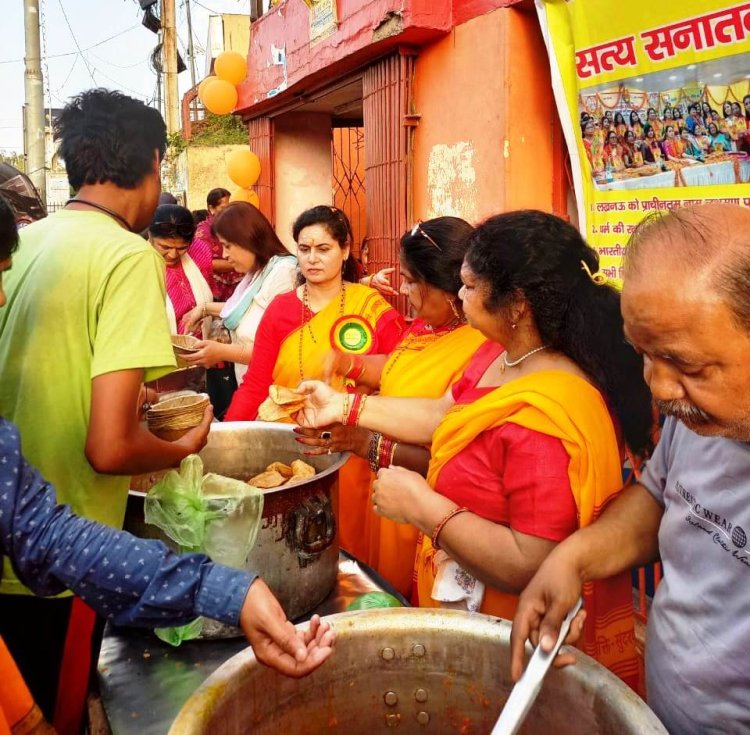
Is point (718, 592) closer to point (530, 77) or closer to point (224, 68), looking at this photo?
point (530, 77)

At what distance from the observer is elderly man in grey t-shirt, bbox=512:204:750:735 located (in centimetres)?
100

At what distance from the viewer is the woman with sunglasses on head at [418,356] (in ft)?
7.60

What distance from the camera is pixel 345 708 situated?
4.19 ft

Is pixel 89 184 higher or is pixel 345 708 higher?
pixel 89 184

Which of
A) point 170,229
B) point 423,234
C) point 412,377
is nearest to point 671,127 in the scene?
point 423,234

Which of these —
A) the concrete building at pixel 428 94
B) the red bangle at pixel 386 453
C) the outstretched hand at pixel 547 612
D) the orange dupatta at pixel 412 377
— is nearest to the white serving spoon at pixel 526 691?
the outstretched hand at pixel 547 612

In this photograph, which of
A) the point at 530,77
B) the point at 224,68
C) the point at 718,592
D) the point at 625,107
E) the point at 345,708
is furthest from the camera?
the point at 224,68

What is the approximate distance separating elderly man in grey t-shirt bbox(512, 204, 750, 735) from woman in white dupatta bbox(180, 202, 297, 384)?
2983mm

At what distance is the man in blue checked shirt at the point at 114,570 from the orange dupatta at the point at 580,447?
2.18 feet

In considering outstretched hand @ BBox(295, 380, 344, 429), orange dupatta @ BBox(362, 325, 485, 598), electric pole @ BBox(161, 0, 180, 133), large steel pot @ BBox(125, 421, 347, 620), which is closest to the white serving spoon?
large steel pot @ BBox(125, 421, 347, 620)

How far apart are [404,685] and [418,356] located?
5.17ft

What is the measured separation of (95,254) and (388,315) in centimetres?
187

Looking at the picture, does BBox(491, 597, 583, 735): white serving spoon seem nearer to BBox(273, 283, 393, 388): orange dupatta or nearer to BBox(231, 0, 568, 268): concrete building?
BBox(273, 283, 393, 388): orange dupatta

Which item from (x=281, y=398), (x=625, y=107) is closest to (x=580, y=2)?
(x=625, y=107)
